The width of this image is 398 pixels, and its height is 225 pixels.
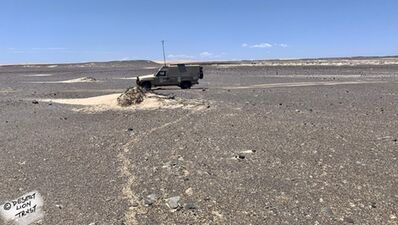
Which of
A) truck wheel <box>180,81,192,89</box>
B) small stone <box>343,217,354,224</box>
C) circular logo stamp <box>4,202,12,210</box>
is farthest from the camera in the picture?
truck wheel <box>180,81,192,89</box>

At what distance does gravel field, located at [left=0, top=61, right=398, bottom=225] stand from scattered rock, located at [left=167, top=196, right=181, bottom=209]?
0.05 feet

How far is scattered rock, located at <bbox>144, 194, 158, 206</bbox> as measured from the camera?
807cm

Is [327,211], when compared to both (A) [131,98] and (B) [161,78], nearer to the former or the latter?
(A) [131,98]

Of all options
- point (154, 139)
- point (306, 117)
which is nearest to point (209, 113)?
point (306, 117)

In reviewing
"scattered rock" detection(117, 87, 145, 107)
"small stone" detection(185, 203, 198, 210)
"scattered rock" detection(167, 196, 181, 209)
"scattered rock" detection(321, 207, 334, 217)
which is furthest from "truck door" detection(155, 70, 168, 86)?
"scattered rock" detection(321, 207, 334, 217)

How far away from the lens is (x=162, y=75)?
37031 millimetres

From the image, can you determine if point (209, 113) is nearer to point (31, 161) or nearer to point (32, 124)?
point (32, 124)

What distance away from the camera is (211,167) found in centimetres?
1045

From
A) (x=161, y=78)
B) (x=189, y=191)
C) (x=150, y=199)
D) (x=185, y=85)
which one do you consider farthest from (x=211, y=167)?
(x=185, y=85)

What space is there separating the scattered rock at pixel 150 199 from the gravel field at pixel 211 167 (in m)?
0.03

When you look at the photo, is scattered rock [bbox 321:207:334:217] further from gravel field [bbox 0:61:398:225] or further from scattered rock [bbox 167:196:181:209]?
scattered rock [bbox 167:196:181:209]

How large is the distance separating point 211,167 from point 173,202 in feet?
8.21

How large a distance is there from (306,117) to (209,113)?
3748 mm

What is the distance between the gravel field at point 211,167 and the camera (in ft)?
24.8
